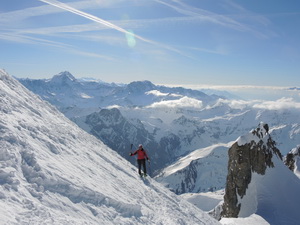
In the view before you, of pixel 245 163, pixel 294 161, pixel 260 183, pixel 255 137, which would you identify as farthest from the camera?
pixel 294 161

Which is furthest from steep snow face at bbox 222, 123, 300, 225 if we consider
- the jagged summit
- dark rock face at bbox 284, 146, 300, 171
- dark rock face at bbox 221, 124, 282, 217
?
dark rock face at bbox 284, 146, 300, 171

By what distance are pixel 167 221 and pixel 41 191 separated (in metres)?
7.51

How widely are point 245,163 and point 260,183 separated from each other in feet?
14.1

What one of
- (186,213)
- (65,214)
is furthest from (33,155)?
(186,213)

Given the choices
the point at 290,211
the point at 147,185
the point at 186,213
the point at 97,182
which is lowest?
the point at 290,211

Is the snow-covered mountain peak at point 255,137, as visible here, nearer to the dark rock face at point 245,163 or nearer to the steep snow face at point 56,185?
the dark rock face at point 245,163

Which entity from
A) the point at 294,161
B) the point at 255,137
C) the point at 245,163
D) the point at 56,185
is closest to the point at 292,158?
the point at 294,161

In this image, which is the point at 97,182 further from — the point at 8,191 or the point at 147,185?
the point at 147,185

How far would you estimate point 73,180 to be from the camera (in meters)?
11.8

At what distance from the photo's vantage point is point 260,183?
39.6 metres

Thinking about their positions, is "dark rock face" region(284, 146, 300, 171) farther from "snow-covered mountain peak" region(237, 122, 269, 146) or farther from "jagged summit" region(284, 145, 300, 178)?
"snow-covered mountain peak" region(237, 122, 269, 146)

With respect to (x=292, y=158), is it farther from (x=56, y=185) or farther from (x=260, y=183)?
(x=56, y=185)

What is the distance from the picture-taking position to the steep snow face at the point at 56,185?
8938 mm

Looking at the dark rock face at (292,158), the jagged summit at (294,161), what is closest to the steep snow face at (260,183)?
the jagged summit at (294,161)
